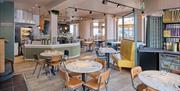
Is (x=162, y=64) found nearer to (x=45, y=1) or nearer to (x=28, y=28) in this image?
(x=45, y=1)

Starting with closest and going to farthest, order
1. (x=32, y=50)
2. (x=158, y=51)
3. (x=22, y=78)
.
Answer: (x=158, y=51) < (x=22, y=78) < (x=32, y=50)

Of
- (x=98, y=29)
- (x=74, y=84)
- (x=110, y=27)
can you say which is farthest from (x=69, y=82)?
(x=98, y=29)

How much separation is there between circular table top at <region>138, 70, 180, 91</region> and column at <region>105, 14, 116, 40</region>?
8.51 metres

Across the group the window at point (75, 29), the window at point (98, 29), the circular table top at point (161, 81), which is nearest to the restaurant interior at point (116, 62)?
the circular table top at point (161, 81)

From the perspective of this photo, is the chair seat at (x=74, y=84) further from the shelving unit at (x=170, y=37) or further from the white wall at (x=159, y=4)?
the white wall at (x=159, y=4)

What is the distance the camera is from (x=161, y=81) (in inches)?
88.0

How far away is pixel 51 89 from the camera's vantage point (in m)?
3.90

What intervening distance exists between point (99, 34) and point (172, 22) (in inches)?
434

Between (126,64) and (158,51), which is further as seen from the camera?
(126,64)

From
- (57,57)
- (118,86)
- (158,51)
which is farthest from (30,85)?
(158,51)

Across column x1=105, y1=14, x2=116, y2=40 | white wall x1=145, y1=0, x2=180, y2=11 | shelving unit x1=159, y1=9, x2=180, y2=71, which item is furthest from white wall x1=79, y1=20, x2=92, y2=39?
shelving unit x1=159, y1=9, x2=180, y2=71

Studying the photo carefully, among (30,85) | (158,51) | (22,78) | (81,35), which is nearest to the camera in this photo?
(30,85)

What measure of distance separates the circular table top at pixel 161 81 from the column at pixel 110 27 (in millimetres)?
8508

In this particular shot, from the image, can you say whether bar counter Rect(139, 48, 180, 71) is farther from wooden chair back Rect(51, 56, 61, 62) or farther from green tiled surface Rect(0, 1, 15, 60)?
green tiled surface Rect(0, 1, 15, 60)
